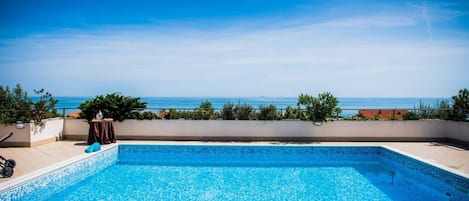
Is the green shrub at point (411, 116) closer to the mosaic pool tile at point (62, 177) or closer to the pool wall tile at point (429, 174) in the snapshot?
the pool wall tile at point (429, 174)

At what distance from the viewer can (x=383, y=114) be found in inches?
397

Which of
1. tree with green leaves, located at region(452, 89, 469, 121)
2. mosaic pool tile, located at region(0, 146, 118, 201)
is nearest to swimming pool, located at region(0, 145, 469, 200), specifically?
mosaic pool tile, located at region(0, 146, 118, 201)

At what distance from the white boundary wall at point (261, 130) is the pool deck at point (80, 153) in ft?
1.49

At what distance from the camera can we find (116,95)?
29.9ft

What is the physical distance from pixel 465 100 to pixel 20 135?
10.6 m

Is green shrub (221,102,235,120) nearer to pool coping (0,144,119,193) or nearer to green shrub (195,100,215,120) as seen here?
green shrub (195,100,215,120)

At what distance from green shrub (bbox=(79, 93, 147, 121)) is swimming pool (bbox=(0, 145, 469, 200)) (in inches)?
46.9

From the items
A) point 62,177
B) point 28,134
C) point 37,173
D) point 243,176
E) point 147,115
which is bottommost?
point 243,176

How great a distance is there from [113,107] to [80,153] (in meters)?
2.05

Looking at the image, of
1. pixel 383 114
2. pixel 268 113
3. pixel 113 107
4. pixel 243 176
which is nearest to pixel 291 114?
pixel 268 113

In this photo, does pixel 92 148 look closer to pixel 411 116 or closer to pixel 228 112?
pixel 228 112

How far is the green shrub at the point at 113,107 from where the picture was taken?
8758 mm

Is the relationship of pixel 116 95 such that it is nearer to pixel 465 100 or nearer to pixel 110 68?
pixel 465 100

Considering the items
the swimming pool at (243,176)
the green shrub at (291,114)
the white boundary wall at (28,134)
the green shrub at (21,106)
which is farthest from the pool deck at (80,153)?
the green shrub at (291,114)
